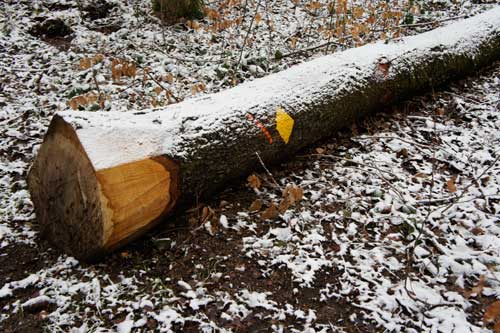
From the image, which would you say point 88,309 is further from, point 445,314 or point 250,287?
point 445,314

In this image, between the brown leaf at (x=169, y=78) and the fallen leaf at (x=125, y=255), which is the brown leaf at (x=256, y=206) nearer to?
the fallen leaf at (x=125, y=255)

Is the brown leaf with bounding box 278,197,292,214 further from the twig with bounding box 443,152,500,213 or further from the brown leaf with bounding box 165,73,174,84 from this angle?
the brown leaf with bounding box 165,73,174,84

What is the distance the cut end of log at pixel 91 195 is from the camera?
234 cm

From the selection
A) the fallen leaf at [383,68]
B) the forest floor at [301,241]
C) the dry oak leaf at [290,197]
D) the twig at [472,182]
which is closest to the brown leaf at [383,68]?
the fallen leaf at [383,68]

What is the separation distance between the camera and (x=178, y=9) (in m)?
6.31

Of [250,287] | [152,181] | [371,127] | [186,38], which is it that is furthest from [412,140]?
[186,38]

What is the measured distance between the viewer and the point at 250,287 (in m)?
2.47

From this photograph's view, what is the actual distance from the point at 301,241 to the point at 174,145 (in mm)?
1202

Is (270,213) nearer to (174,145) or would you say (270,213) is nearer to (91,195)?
(174,145)

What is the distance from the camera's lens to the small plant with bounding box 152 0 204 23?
6234 mm

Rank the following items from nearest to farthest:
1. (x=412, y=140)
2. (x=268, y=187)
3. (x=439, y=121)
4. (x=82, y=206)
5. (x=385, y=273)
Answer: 1. (x=82, y=206)
2. (x=385, y=273)
3. (x=268, y=187)
4. (x=412, y=140)
5. (x=439, y=121)

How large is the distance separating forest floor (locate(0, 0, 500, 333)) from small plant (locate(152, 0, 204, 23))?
6.60 feet

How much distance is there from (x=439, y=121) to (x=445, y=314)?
2.67 meters

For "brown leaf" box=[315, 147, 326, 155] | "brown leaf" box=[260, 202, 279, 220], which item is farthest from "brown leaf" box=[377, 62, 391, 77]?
"brown leaf" box=[260, 202, 279, 220]
